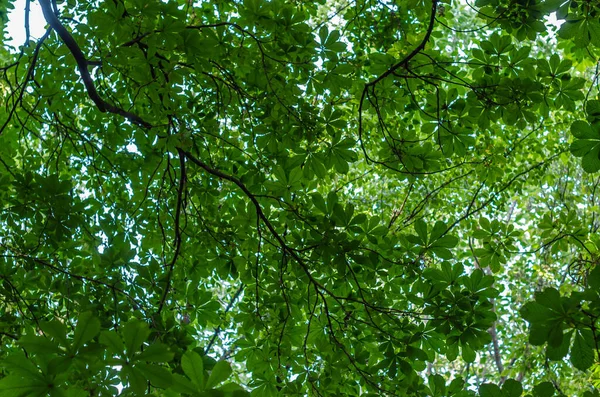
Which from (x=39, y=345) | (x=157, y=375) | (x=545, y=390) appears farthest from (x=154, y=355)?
(x=545, y=390)

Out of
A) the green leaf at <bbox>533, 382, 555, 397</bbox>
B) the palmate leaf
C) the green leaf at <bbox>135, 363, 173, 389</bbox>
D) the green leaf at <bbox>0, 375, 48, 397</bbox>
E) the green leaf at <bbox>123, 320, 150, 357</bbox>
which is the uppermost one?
the palmate leaf

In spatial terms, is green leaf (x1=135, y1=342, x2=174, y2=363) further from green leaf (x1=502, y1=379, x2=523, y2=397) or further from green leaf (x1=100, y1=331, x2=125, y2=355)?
green leaf (x1=502, y1=379, x2=523, y2=397)

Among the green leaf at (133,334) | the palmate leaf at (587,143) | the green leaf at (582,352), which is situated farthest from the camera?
the palmate leaf at (587,143)

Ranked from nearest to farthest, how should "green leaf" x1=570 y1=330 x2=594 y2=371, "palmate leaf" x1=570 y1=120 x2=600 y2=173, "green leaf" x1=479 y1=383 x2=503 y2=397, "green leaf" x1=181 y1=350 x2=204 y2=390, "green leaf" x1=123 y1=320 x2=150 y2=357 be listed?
"green leaf" x1=123 y1=320 x2=150 y2=357 → "green leaf" x1=181 y1=350 x2=204 y2=390 → "green leaf" x1=570 y1=330 x2=594 y2=371 → "green leaf" x1=479 y1=383 x2=503 y2=397 → "palmate leaf" x1=570 y1=120 x2=600 y2=173

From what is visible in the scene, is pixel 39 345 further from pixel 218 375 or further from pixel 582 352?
pixel 582 352

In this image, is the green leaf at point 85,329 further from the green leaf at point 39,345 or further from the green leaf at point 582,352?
the green leaf at point 582,352

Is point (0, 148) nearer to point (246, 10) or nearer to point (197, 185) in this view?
point (197, 185)

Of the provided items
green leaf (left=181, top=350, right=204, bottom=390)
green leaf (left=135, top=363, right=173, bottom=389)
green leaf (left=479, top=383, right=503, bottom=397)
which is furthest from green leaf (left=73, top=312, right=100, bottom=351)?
green leaf (left=479, top=383, right=503, bottom=397)

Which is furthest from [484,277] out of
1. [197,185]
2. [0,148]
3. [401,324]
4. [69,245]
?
[0,148]

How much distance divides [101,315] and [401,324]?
4.79 feet

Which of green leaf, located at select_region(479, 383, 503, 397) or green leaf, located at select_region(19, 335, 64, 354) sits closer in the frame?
green leaf, located at select_region(19, 335, 64, 354)

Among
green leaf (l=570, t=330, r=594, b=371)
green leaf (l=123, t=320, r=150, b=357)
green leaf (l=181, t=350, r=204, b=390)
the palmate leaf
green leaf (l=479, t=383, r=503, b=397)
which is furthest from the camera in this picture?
the palmate leaf

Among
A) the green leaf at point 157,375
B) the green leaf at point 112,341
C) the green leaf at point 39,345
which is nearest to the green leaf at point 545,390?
the green leaf at point 157,375

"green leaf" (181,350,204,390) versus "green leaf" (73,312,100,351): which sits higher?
"green leaf" (73,312,100,351)
